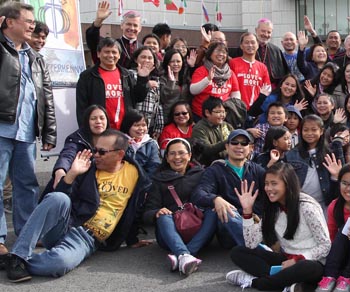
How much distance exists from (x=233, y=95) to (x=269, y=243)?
3.00m

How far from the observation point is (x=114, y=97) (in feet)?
20.2

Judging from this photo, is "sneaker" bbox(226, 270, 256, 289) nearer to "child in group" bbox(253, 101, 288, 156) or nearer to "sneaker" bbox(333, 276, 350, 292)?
"sneaker" bbox(333, 276, 350, 292)

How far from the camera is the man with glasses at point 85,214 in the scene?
4352 mm

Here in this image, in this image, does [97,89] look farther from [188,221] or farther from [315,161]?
[315,161]

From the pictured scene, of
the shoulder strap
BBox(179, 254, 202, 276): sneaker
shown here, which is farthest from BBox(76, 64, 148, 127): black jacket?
BBox(179, 254, 202, 276): sneaker

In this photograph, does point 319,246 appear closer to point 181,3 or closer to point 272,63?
point 272,63

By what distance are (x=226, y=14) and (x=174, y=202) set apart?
71.8 ft

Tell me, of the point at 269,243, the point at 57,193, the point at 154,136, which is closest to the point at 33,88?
the point at 57,193

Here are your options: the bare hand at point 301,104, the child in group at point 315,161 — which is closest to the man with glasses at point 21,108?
the child in group at point 315,161

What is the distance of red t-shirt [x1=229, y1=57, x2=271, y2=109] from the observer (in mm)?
7246

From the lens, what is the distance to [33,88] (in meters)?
5.14

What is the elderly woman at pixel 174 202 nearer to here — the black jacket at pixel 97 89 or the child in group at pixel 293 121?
the black jacket at pixel 97 89

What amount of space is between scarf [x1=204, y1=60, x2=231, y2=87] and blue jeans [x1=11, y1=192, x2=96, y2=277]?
295 cm

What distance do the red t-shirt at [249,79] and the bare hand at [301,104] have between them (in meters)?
0.66
